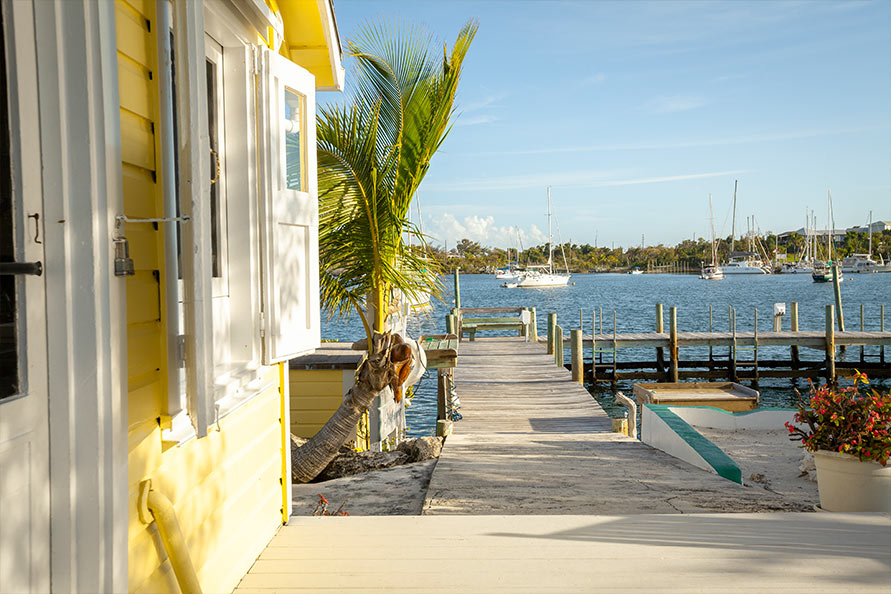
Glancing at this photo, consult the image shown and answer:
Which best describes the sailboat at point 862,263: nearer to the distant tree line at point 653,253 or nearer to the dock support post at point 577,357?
the distant tree line at point 653,253

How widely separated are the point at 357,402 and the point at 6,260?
166 inches

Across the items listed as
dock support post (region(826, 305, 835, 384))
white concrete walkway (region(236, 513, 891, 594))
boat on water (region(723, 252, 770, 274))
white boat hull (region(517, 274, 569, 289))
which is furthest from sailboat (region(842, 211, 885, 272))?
white concrete walkway (region(236, 513, 891, 594))

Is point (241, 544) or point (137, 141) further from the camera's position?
point (241, 544)

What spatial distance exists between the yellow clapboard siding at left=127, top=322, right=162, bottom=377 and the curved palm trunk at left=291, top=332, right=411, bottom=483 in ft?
10.7

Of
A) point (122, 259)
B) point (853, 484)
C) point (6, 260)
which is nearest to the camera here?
point (6, 260)

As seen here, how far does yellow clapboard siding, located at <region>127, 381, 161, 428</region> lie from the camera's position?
182cm

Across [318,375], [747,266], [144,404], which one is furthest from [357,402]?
[747,266]

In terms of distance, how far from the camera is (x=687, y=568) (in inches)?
115

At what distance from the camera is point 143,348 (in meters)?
1.89

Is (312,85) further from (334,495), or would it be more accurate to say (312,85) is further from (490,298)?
(490,298)

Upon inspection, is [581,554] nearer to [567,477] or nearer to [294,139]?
[294,139]

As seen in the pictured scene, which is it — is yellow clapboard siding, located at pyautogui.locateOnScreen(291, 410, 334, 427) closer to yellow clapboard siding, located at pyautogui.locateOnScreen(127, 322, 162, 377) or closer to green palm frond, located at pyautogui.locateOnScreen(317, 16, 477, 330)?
green palm frond, located at pyautogui.locateOnScreen(317, 16, 477, 330)

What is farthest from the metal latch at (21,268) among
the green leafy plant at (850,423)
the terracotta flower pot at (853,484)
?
the terracotta flower pot at (853,484)

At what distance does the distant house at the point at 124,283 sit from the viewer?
1.47 metres
